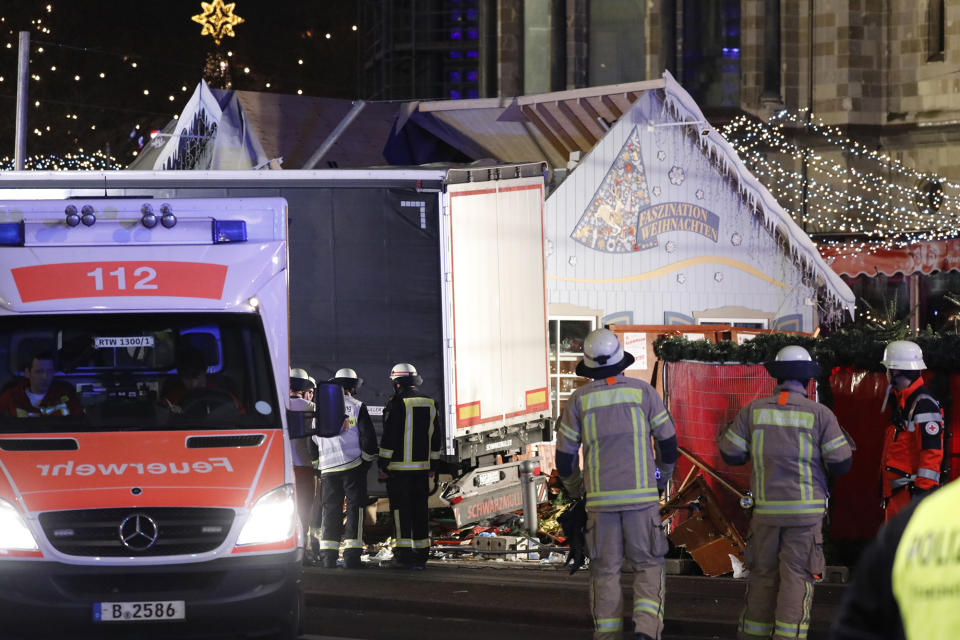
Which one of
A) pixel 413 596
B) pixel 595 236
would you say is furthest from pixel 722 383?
pixel 595 236

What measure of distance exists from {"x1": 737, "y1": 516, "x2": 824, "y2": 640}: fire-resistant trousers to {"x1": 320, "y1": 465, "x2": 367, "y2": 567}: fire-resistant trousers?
511 centimetres

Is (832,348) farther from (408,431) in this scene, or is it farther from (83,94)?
(83,94)

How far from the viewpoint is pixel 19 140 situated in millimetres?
28219

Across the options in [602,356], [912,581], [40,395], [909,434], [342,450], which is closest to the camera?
[912,581]

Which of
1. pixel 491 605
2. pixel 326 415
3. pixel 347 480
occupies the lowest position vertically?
pixel 491 605

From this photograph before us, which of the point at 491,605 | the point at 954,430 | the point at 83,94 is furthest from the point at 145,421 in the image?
the point at 83,94

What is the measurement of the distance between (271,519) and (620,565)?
2026 mm

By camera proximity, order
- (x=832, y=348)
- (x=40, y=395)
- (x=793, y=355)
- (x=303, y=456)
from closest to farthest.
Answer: (x=40, y=395), (x=793, y=355), (x=832, y=348), (x=303, y=456)

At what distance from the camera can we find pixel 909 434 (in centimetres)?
1041

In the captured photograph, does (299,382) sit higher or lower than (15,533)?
higher

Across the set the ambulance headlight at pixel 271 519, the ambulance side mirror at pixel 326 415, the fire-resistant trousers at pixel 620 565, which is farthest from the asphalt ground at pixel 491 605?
the ambulance headlight at pixel 271 519

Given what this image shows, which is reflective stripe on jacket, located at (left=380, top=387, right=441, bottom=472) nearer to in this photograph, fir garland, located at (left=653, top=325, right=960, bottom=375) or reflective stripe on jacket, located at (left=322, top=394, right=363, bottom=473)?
reflective stripe on jacket, located at (left=322, top=394, right=363, bottom=473)

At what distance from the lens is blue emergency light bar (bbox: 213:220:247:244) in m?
8.41

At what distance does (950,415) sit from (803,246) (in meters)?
10.1
